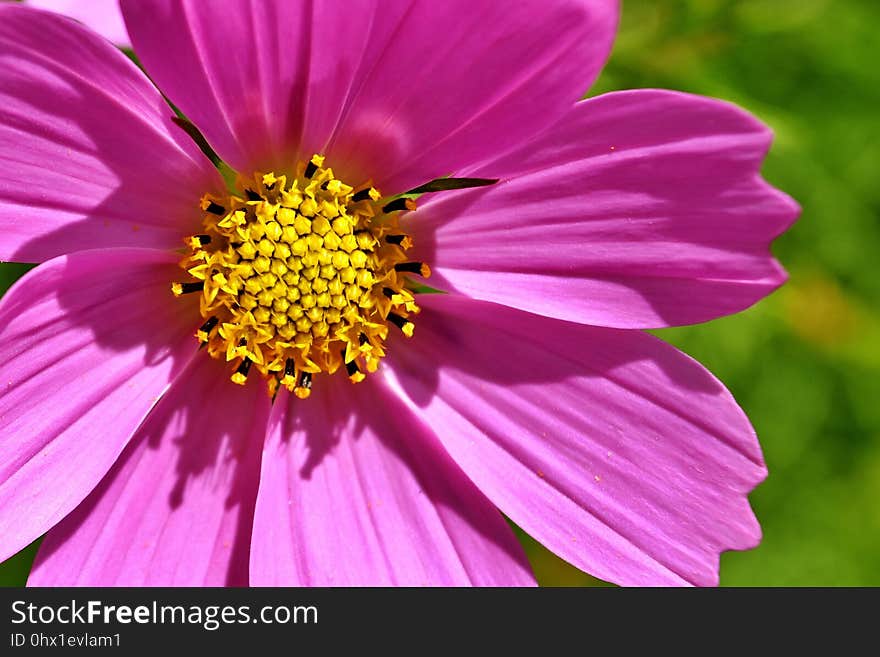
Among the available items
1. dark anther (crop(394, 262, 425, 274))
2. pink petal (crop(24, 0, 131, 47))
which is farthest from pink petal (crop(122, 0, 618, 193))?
pink petal (crop(24, 0, 131, 47))

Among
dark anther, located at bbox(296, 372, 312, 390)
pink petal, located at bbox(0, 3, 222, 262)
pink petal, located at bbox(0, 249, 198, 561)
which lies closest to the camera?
pink petal, located at bbox(0, 3, 222, 262)

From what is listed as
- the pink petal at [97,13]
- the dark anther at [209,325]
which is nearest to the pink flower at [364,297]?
the dark anther at [209,325]

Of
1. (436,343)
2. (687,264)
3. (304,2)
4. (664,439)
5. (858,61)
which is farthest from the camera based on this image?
(858,61)

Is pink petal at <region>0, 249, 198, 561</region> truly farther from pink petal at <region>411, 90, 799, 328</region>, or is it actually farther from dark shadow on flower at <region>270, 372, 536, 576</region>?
pink petal at <region>411, 90, 799, 328</region>

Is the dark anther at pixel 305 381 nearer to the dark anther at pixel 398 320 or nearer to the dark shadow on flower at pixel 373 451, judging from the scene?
the dark shadow on flower at pixel 373 451
